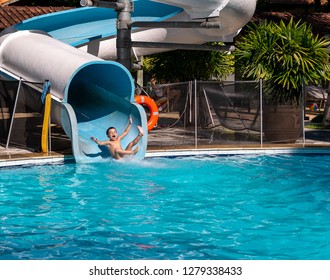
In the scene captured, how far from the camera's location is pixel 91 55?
651 inches

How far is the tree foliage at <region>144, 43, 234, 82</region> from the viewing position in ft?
76.9

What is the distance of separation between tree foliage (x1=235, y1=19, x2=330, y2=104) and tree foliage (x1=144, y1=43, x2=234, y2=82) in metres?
4.15

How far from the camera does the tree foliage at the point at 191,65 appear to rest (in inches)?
923

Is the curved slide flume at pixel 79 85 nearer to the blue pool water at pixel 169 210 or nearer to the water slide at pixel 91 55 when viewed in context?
the water slide at pixel 91 55

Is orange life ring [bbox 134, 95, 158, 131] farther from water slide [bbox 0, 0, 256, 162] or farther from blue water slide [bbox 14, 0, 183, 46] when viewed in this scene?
blue water slide [bbox 14, 0, 183, 46]

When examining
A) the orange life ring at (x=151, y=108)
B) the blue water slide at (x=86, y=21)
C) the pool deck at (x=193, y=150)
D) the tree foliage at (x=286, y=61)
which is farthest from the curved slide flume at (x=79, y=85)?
the tree foliage at (x=286, y=61)

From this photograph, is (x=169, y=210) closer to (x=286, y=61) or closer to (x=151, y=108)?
(x=151, y=108)

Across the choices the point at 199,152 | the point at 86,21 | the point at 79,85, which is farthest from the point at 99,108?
the point at 86,21

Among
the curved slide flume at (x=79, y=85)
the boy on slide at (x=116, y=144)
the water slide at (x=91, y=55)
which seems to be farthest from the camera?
the water slide at (x=91, y=55)

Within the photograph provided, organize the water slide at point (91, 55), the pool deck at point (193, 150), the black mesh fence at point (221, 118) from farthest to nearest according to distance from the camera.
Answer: the black mesh fence at point (221, 118) < the water slide at point (91, 55) < the pool deck at point (193, 150)

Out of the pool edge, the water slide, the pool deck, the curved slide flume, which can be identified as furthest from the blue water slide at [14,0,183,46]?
the pool edge

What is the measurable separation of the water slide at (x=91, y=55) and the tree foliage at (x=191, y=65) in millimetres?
2066
